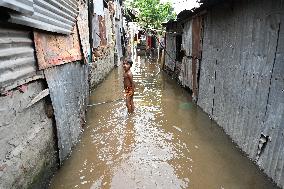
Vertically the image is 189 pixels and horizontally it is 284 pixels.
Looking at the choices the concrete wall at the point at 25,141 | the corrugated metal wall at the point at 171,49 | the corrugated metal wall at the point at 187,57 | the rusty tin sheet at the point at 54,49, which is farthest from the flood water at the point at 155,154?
the corrugated metal wall at the point at 171,49

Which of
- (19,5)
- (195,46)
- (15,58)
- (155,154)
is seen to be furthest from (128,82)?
(19,5)

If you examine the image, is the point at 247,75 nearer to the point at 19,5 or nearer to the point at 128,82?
the point at 128,82

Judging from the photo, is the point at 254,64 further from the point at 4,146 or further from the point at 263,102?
the point at 4,146

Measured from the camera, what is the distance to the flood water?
5.45 metres

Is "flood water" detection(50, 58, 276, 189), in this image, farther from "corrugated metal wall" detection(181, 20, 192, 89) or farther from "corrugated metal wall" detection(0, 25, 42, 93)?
"corrugated metal wall" detection(0, 25, 42, 93)

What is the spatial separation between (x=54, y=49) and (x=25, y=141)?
2329 millimetres

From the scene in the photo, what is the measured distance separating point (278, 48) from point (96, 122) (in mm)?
5777

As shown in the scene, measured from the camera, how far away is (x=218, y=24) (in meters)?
8.77

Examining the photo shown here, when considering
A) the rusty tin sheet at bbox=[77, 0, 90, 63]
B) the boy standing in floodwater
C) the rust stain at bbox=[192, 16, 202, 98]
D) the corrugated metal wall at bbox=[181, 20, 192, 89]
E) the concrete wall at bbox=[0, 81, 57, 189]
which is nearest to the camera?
the concrete wall at bbox=[0, 81, 57, 189]

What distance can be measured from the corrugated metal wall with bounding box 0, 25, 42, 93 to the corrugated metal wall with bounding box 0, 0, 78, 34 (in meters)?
0.20

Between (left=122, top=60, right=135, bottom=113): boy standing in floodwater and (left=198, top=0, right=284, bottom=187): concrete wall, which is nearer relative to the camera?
(left=198, top=0, right=284, bottom=187): concrete wall

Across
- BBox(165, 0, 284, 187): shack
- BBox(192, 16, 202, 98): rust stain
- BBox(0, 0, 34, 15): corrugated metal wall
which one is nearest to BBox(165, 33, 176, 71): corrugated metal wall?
BBox(192, 16, 202, 98): rust stain

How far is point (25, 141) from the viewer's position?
424cm

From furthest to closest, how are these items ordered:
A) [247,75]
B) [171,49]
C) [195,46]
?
[171,49], [195,46], [247,75]
